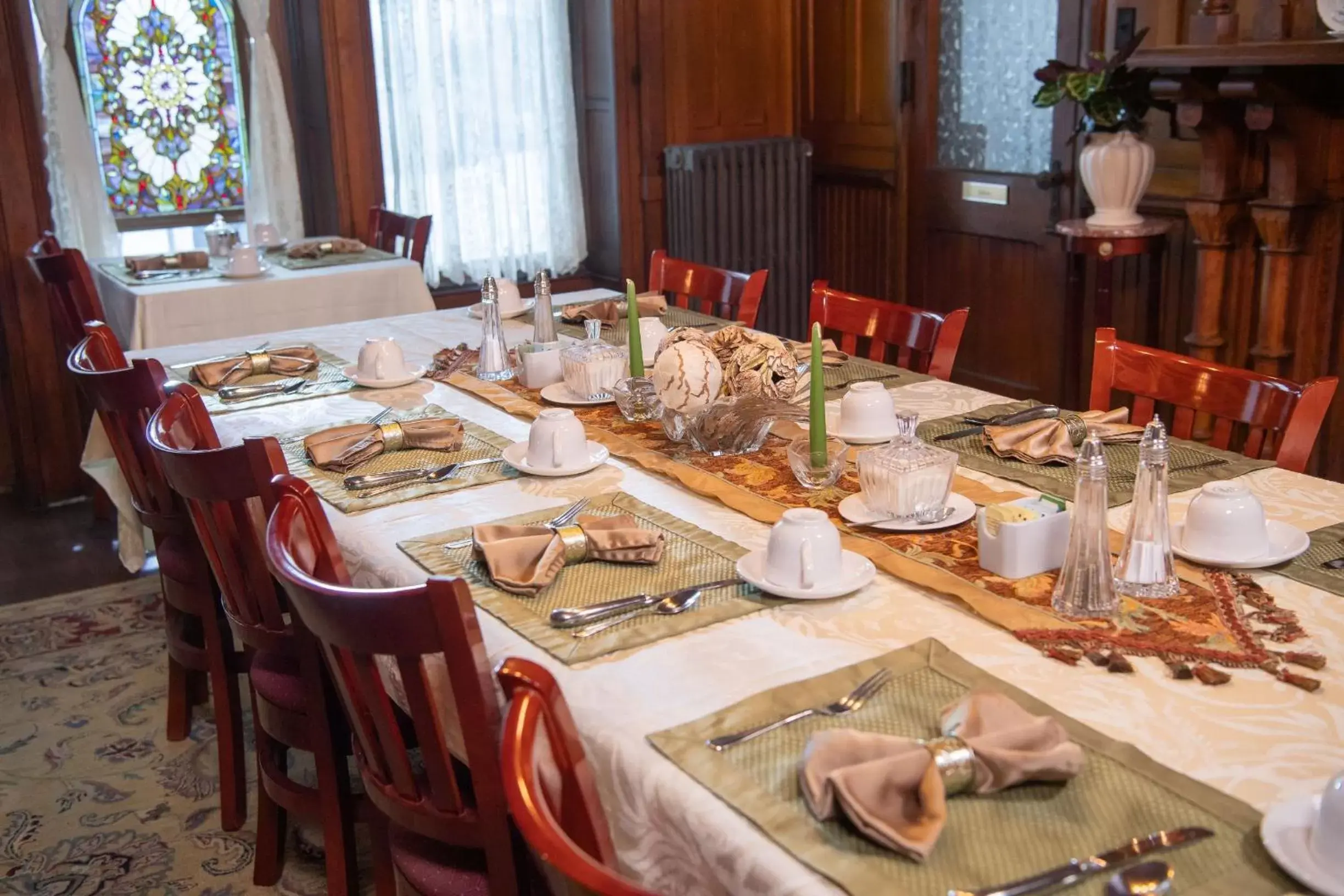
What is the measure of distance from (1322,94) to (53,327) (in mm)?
3608

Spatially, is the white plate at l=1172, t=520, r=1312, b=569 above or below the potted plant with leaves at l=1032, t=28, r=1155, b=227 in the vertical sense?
below

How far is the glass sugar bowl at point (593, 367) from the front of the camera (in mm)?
2318

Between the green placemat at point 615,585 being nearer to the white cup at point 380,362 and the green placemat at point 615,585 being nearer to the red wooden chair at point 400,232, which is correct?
the white cup at point 380,362

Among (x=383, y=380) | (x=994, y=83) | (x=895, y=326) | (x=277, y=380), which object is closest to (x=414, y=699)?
(x=383, y=380)

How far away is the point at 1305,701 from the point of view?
121cm

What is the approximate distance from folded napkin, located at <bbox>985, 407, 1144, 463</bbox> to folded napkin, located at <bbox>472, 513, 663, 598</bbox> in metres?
0.61

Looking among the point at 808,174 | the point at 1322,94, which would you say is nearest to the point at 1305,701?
the point at 1322,94

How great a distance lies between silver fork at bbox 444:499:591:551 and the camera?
167 cm

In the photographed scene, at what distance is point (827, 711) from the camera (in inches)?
47.6

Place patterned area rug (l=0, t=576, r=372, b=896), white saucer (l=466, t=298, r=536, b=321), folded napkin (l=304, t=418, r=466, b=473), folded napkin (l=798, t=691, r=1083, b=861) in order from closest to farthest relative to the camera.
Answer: folded napkin (l=798, t=691, r=1083, b=861), folded napkin (l=304, t=418, r=466, b=473), patterned area rug (l=0, t=576, r=372, b=896), white saucer (l=466, t=298, r=536, b=321)

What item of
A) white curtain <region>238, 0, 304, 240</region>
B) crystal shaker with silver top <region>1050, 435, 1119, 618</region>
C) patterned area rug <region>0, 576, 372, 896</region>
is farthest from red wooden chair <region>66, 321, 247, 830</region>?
white curtain <region>238, 0, 304, 240</region>

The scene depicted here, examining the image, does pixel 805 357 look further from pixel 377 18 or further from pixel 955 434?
pixel 377 18

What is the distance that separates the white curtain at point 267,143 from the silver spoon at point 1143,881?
3.95 meters

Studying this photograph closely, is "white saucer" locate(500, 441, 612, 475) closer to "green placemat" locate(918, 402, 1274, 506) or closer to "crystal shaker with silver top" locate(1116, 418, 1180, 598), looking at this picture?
"green placemat" locate(918, 402, 1274, 506)
